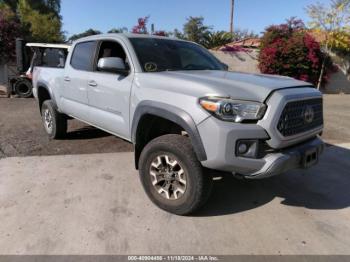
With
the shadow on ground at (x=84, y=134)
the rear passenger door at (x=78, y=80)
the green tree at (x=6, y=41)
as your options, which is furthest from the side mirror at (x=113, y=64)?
the green tree at (x=6, y=41)

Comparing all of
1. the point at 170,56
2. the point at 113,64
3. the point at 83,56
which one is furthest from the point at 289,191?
the point at 83,56

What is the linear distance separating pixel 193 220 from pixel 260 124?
1.25 m

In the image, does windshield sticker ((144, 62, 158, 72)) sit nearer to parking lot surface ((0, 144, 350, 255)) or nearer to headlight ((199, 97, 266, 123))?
headlight ((199, 97, 266, 123))

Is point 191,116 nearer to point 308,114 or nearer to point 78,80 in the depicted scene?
point 308,114

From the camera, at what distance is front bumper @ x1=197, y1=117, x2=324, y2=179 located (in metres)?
2.99

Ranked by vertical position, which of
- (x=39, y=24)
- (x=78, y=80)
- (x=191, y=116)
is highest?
(x=39, y=24)

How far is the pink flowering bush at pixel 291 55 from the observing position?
16.2 meters

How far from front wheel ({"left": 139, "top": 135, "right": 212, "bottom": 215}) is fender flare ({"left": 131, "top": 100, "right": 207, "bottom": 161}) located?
19 centimetres

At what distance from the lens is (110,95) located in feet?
14.4

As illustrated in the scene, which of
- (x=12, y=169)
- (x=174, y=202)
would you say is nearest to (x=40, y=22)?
(x=12, y=169)

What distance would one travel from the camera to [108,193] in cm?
417

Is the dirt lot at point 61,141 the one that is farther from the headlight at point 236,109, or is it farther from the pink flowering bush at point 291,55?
the pink flowering bush at point 291,55

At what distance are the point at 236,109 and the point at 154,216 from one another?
57.9 inches

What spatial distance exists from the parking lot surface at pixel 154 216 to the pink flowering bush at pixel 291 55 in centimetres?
1226
